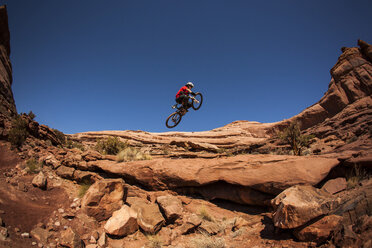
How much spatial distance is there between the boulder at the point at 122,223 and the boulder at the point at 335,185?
7454 mm

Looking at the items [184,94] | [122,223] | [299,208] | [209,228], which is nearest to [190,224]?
[209,228]

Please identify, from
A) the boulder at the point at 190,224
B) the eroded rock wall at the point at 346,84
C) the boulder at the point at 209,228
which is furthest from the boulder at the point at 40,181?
the eroded rock wall at the point at 346,84

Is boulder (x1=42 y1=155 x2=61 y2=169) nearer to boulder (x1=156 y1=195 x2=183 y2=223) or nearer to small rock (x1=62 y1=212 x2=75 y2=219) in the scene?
small rock (x1=62 y1=212 x2=75 y2=219)

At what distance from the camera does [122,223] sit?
6.35 metres

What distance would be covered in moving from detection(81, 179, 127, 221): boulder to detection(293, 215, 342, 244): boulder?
6.70 meters

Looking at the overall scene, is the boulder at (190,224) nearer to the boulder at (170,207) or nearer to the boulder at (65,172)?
the boulder at (170,207)

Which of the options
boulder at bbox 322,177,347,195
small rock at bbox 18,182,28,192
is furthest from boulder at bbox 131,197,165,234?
boulder at bbox 322,177,347,195

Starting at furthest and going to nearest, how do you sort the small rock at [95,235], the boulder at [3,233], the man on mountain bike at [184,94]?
the man on mountain bike at [184,94] < the small rock at [95,235] < the boulder at [3,233]

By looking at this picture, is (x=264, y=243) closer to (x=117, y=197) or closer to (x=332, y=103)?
(x=117, y=197)

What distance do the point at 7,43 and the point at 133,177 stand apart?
24.4 meters

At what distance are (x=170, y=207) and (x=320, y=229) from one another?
507 cm

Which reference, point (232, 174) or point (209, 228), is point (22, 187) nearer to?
point (209, 228)

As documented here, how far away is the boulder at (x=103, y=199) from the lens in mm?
6898

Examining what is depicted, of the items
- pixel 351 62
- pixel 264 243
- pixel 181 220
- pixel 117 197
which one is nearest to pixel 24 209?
pixel 117 197
